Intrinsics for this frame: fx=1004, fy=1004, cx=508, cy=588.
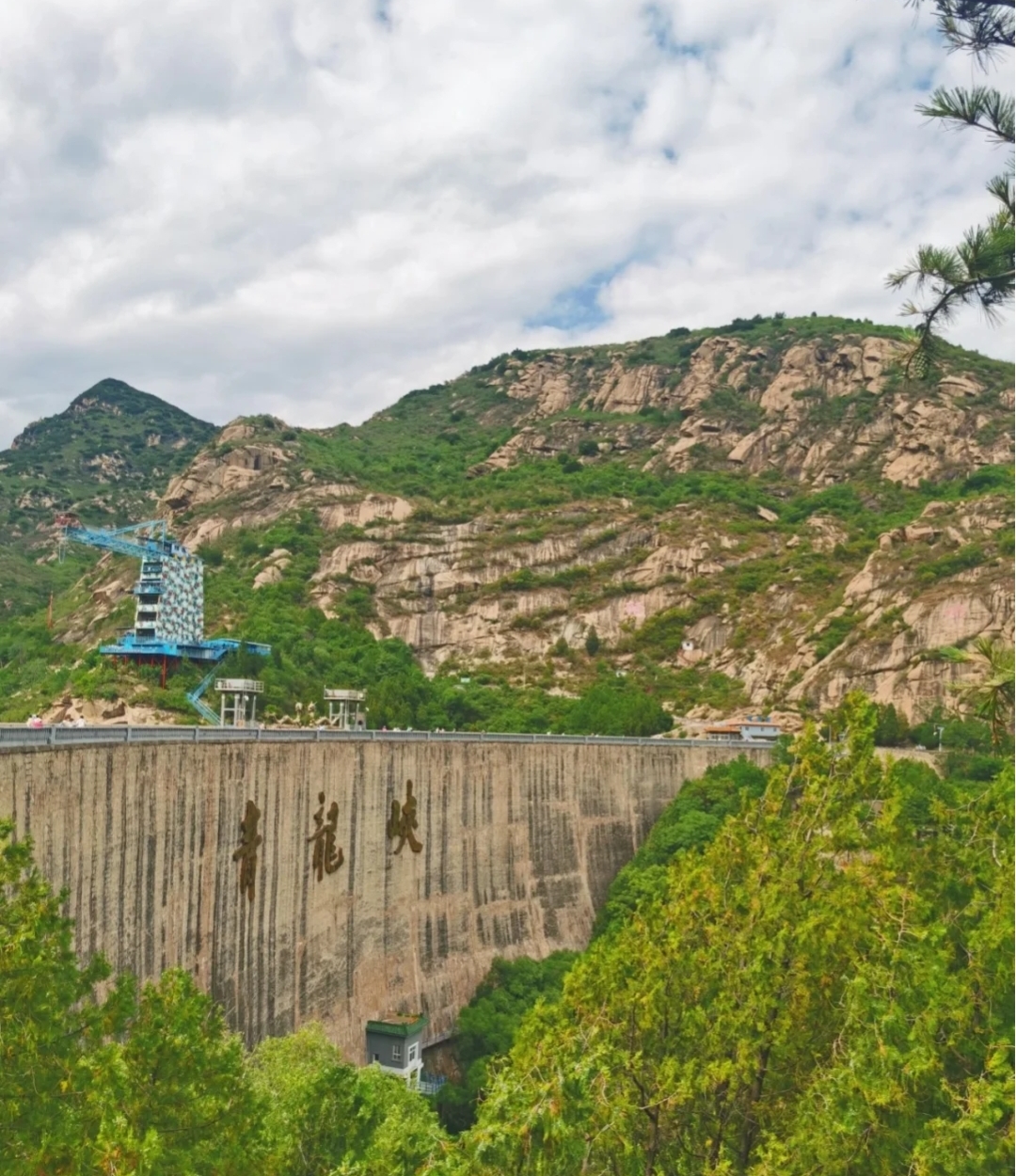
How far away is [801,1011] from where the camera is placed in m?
8.18

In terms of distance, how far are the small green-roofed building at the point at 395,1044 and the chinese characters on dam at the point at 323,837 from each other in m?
3.77

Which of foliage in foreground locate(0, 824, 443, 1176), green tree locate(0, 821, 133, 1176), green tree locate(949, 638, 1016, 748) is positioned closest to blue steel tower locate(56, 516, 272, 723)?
foliage in foreground locate(0, 824, 443, 1176)

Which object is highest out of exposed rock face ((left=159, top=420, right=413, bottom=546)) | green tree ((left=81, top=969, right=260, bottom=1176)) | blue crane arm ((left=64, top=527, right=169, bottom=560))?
exposed rock face ((left=159, top=420, right=413, bottom=546))

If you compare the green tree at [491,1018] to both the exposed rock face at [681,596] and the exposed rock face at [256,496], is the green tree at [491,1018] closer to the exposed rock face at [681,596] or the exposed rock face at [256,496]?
A: the exposed rock face at [681,596]

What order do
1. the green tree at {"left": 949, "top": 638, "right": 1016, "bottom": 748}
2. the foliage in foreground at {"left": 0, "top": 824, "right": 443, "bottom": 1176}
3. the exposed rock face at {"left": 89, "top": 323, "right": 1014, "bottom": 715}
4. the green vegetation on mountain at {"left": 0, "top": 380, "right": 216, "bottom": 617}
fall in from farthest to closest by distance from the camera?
the green vegetation on mountain at {"left": 0, "top": 380, "right": 216, "bottom": 617} → the exposed rock face at {"left": 89, "top": 323, "right": 1014, "bottom": 715} → the foliage in foreground at {"left": 0, "top": 824, "right": 443, "bottom": 1176} → the green tree at {"left": 949, "top": 638, "right": 1016, "bottom": 748}

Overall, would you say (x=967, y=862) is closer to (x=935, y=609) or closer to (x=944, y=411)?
(x=935, y=609)

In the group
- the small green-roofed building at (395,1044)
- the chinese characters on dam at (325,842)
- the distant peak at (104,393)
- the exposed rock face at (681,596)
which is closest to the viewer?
the chinese characters on dam at (325,842)

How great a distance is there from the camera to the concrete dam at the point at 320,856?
1566 centimetres

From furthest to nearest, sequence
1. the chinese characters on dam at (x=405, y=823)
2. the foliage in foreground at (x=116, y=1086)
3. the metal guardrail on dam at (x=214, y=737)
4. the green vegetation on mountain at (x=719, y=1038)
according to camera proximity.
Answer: the chinese characters on dam at (x=405, y=823) < the metal guardrail on dam at (x=214, y=737) < the foliage in foreground at (x=116, y=1086) < the green vegetation on mountain at (x=719, y=1038)

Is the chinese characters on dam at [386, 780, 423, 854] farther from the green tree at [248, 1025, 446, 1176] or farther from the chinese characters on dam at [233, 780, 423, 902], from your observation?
the green tree at [248, 1025, 446, 1176]

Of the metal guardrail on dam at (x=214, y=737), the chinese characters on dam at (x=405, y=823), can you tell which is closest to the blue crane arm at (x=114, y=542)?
the metal guardrail on dam at (x=214, y=737)

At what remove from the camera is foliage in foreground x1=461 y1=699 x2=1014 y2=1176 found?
21.8 ft

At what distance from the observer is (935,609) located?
46.8 metres

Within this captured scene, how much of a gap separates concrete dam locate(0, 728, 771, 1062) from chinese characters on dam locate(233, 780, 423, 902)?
5 centimetres
